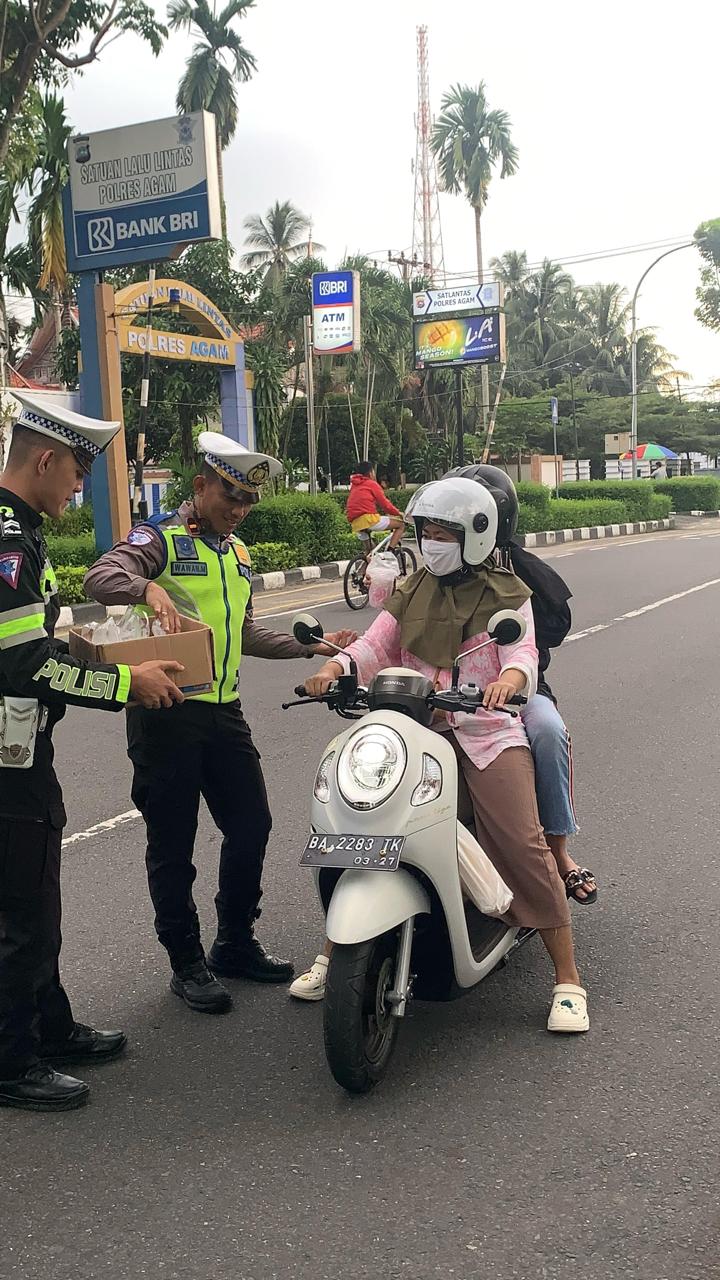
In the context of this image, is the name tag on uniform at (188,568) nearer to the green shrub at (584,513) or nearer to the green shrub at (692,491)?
the green shrub at (584,513)

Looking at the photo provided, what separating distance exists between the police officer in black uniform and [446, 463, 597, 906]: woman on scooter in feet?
3.76

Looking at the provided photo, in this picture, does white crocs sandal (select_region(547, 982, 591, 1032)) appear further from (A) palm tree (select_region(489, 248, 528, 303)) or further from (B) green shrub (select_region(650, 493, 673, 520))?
(A) palm tree (select_region(489, 248, 528, 303))

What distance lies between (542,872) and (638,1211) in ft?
3.48

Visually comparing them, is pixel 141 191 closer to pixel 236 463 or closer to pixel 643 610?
pixel 643 610

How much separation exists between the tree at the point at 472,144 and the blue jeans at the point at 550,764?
5290 cm

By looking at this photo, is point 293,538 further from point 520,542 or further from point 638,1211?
point 638,1211

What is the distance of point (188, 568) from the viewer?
380cm

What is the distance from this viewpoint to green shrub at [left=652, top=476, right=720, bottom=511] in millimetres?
44719

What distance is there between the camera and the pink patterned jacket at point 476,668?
363 centimetres

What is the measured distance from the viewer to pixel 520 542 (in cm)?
411

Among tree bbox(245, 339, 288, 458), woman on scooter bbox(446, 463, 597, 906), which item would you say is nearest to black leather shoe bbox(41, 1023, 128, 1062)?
woman on scooter bbox(446, 463, 597, 906)

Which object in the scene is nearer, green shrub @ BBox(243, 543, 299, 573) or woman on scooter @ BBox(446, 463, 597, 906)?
woman on scooter @ BBox(446, 463, 597, 906)

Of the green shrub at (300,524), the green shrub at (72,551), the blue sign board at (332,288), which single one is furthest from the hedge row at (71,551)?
the blue sign board at (332,288)

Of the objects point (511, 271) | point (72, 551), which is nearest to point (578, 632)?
point (72, 551)
